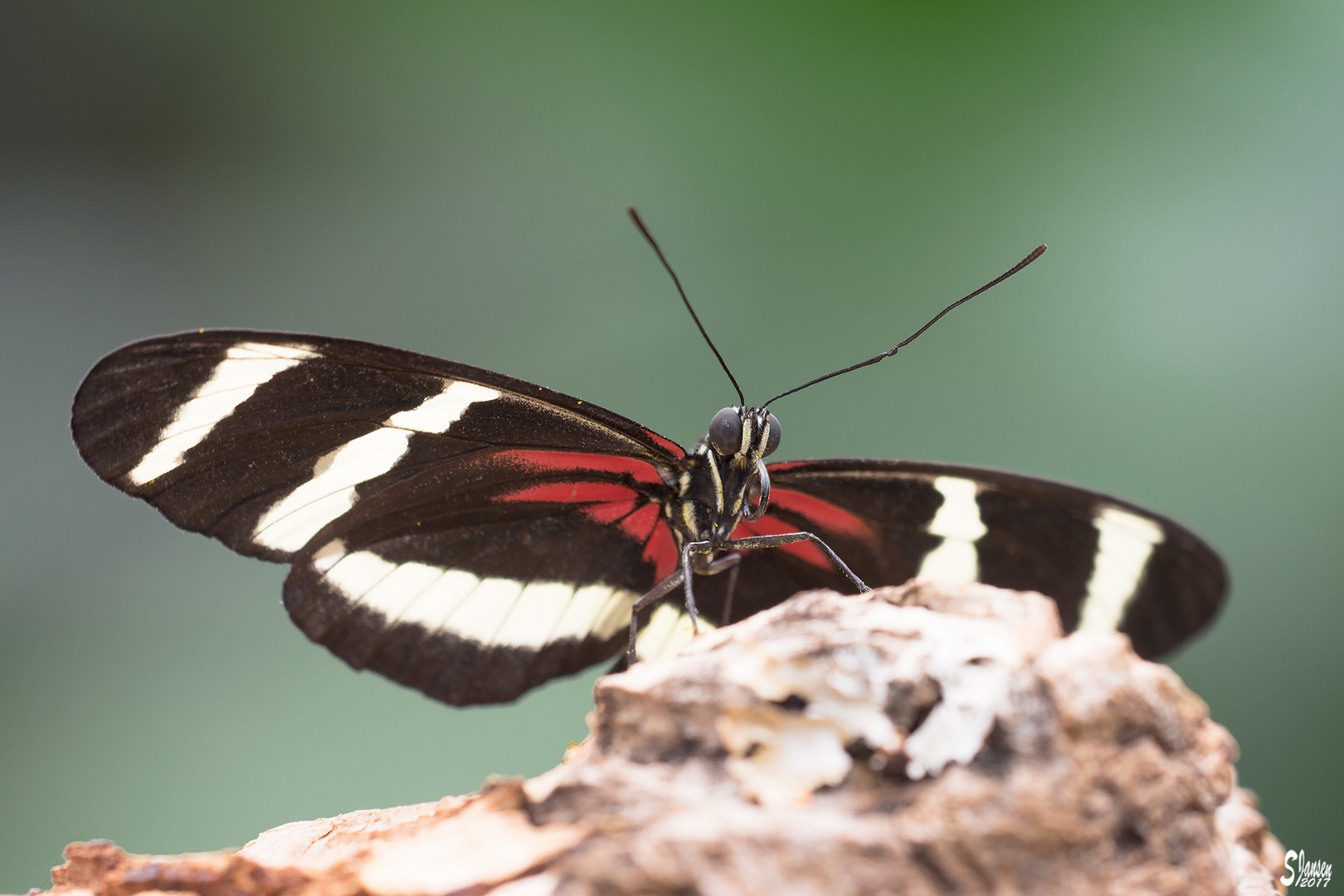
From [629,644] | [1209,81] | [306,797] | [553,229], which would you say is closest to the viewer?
[629,644]

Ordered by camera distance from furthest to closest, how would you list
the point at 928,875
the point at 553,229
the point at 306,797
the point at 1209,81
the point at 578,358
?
the point at 553,229 < the point at 578,358 < the point at 1209,81 < the point at 306,797 < the point at 928,875

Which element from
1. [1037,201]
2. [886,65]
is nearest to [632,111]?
[886,65]

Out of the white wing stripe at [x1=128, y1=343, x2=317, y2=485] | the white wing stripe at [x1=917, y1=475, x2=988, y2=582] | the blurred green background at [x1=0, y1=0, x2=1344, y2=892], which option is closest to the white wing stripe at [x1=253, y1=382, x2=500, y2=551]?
the white wing stripe at [x1=128, y1=343, x2=317, y2=485]

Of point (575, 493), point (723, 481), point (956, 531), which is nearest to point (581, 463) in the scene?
point (575, 493)

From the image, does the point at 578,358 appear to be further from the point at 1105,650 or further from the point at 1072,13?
the point at 1105,650

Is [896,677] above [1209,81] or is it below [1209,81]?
below

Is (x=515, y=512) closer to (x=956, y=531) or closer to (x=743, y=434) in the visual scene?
(x=743, y=434)

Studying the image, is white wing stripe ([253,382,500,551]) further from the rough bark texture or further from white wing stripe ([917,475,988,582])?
white wing stripe ([917,475,988,582])

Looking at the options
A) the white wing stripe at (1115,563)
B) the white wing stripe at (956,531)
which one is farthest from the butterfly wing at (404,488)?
the white wing stripe at (1115,563)
